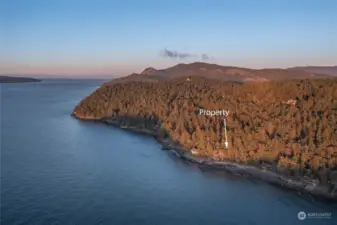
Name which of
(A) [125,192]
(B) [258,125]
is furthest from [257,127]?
(A) [125,192]

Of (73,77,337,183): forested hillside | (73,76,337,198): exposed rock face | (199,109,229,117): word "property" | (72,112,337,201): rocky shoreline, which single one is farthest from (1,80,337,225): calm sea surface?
(199,109,229,117): word "property"

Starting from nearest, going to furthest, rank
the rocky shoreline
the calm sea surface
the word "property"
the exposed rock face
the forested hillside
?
the calm sea surface
the rocky shoreline
the exposed rock face
the forested hillside
the word "property"

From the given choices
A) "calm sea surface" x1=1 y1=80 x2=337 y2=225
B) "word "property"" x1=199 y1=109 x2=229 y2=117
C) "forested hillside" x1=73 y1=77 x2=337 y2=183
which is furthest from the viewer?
"word "property"" x1=199 y1=109 x2=229 y2=117

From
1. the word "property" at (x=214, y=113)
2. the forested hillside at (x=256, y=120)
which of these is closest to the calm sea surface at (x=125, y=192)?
the forested hillside at (x=256, y=120)

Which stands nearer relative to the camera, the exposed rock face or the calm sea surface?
the calm sea surface

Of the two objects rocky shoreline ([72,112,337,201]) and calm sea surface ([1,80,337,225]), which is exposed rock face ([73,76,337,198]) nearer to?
rocky shoreline ([72,112,337,201])

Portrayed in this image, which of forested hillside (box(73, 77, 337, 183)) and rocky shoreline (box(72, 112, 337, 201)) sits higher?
forested hillside (box(73, 77, 337, 183))
